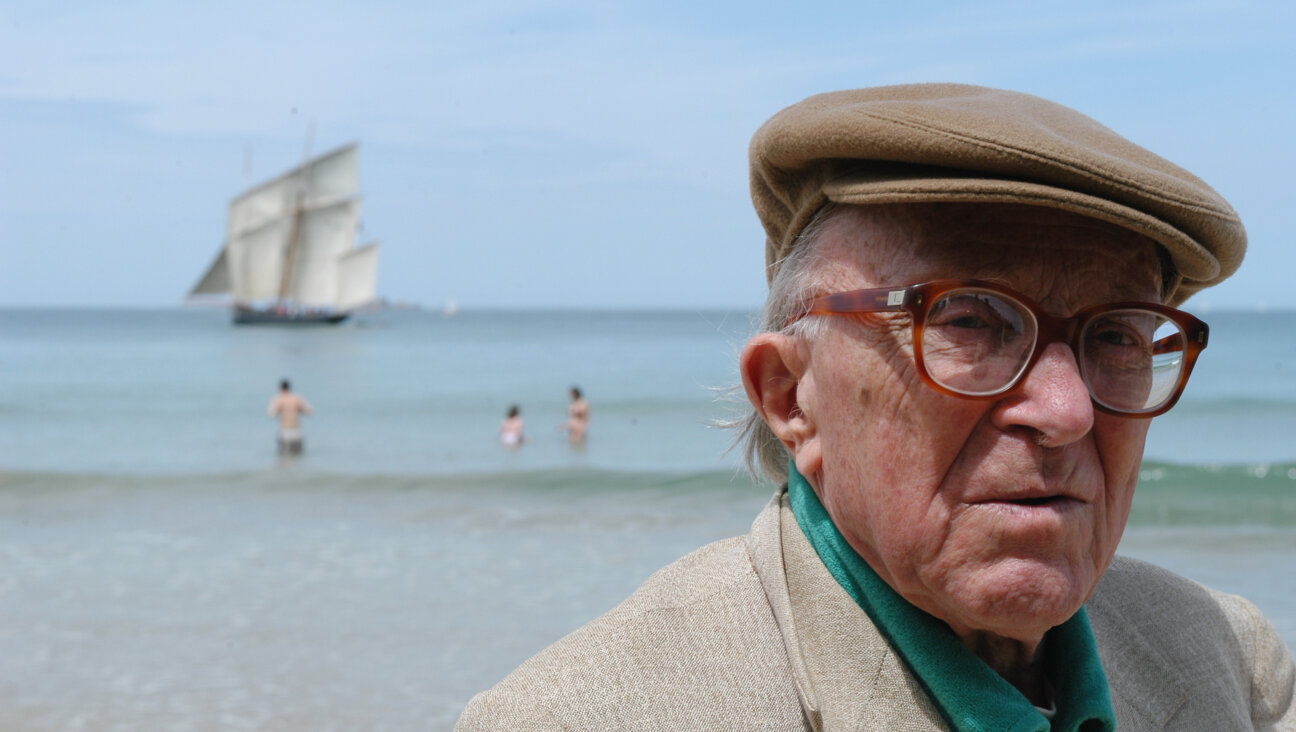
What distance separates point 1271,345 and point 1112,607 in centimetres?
6463

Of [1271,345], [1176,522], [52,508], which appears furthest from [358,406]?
[1271,345]

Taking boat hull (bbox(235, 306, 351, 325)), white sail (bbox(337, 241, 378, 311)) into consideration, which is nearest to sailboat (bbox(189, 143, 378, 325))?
white sail (bbox(337, 241, 378, 311))

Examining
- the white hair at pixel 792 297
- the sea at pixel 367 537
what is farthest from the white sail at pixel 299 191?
the white hair at pixel 792 297

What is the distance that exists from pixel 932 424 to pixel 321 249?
65.5m

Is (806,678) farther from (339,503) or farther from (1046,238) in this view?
(339,503)

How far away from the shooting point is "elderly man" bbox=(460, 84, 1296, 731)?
1093 millimetres

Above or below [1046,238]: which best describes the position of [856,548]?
below

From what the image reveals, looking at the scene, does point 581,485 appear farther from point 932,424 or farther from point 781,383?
point 932,424

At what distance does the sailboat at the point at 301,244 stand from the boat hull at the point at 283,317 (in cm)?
372

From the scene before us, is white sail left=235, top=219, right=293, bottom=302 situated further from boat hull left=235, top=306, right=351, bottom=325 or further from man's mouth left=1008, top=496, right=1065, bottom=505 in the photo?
man's mouth left=1008, top=496, right=1065, bottom=505

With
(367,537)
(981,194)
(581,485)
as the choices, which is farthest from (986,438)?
(581,485)

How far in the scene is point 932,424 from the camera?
1.12 metres

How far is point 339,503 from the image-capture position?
12.8 m

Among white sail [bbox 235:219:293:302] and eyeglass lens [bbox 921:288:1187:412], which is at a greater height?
eyeglass lens [bbox 921:288:1187:412]
